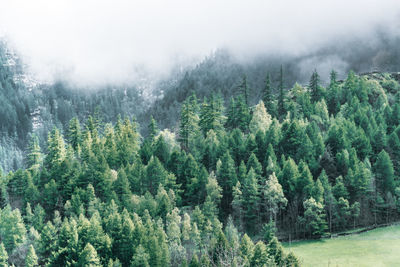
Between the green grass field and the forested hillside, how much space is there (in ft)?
12.3

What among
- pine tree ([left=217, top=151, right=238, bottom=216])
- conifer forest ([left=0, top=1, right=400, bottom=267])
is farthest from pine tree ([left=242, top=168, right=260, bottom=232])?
pine tree ([left=217, top=151, right=238, bottom=216])

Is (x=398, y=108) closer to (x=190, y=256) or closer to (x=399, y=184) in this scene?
(x=399, y=184)

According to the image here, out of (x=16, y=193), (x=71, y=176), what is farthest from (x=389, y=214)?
(x=16, y=193)

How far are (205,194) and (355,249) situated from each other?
30.2m

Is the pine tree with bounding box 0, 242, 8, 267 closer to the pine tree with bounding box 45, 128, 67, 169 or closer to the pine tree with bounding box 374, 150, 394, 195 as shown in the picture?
the pine tree with bounding box 45, 128, 67, 169

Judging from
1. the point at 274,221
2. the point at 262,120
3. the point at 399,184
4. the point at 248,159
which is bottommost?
the point at 274,221

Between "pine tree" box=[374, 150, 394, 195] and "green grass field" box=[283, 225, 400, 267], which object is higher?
"pine tree" box=[374, 150, 394, 195]

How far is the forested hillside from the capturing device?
283 feet

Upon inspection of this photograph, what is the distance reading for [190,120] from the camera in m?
124

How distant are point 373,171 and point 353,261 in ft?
85.8

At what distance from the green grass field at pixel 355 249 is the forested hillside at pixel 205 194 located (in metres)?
3.73

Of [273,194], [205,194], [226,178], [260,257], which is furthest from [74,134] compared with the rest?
[260,257]

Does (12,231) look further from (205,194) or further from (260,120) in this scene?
(260,120)

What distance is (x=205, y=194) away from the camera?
99.4 m
